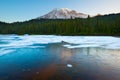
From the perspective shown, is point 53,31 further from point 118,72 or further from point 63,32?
point 118,72

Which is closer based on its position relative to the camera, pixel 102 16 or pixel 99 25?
pixel 99 25

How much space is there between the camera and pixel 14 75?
1034 centimetres

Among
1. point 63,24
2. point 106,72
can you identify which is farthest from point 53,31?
point 106,72

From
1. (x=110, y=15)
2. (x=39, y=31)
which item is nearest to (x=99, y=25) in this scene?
(x=39, y=31)

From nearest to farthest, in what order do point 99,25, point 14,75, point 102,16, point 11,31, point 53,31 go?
point 14,75 → point 99,25 → point 53,31 → point 11,31 → point 102,16

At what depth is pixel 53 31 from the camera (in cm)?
11262

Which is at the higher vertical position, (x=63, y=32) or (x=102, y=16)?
(x=102, y=16)

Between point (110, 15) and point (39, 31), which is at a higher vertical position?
point (110, 15)

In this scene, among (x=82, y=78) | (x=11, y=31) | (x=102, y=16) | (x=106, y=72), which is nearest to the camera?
(x=82, y=78)

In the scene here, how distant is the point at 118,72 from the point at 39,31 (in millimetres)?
116885

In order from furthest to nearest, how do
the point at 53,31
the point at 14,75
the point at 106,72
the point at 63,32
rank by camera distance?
the point at 53,31, the point at 63,32, the point at 106,72, the point at 14,75

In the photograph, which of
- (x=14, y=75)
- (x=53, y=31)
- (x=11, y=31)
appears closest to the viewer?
(x=14, y=75)

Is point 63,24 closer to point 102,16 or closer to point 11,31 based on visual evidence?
point 11,31

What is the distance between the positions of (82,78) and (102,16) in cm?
17573
